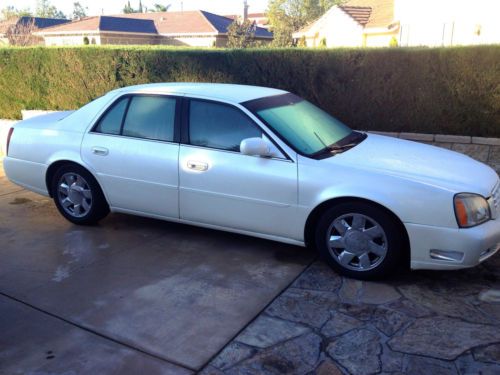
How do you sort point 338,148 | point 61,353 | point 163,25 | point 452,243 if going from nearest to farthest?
point 61,353 < point 452,243 < point 338,148 < point 163,25

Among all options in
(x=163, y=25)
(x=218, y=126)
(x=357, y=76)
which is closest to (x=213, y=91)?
(x=218, y=126)

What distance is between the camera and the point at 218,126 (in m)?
4.87

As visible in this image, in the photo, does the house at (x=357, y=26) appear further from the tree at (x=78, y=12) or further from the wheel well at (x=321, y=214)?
the tree at (x=78, y=12)

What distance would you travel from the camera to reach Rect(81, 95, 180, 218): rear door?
5.00 meters

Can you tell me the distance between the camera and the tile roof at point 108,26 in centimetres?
4156

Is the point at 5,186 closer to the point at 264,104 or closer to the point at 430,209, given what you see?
the point at 264,104

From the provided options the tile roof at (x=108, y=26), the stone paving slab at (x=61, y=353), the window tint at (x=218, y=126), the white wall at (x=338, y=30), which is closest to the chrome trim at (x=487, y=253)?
the window tint at (x=218, y=126)

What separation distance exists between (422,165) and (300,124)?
1190 millimetres

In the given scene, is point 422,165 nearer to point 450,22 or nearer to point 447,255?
point 447,255

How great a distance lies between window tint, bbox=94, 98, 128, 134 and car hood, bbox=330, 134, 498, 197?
226 centimetres

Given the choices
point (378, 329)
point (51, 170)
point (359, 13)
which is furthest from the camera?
point (359, 13)

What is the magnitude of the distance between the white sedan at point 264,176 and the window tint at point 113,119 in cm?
1

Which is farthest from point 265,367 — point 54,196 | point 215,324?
point 54,196

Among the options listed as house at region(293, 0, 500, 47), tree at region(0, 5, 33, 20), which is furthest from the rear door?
tree at region(0, 5, 33, 20)
